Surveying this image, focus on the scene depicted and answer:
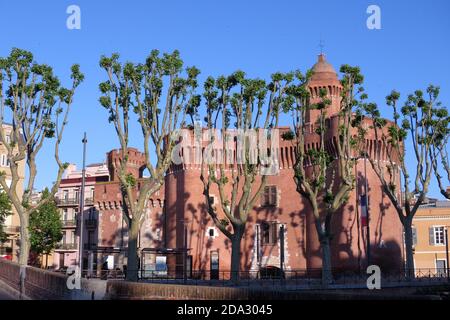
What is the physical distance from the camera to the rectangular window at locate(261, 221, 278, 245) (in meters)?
51.3

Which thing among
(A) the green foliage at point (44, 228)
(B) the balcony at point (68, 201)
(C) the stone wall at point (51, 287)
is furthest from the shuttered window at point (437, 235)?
(C) the stone wall at point (51, 287)

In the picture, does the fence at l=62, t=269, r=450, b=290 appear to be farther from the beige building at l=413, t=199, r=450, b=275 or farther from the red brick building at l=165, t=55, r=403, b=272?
the beige building at l=413, t=199, r=450, b=275

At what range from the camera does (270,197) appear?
172 ft

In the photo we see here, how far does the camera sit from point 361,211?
4316 cm

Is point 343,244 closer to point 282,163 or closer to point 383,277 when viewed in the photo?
point 383,277

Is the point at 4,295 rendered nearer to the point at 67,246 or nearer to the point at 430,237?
the point at 67,246

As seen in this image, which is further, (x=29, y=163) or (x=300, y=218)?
(x=300, y=218)

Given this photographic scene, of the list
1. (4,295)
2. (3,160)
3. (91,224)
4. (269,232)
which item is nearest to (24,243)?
(4,295)

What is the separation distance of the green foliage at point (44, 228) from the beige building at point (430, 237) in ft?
124

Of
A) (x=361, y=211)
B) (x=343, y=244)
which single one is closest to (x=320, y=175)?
(x=361, y=211)

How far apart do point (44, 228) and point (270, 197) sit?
26.2 meters

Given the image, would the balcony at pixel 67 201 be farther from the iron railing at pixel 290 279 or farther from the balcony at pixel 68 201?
the iron railing at pixel 290 279

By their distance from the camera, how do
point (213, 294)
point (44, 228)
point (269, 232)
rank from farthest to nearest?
1. point (44, 228)
2. point (269, 232)
3. point (213, 294)

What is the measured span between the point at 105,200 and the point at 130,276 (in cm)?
3005
